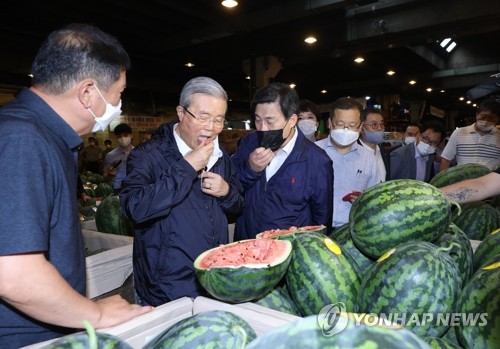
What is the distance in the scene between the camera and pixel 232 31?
956 cm

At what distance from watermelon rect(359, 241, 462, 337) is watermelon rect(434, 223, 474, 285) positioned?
0.23m

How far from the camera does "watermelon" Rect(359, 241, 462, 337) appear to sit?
1.34m

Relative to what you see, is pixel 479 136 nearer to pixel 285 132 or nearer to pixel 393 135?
pixel 285 132

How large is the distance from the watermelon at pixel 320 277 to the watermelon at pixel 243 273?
0.26 feet

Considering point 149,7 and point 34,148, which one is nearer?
point 34,148

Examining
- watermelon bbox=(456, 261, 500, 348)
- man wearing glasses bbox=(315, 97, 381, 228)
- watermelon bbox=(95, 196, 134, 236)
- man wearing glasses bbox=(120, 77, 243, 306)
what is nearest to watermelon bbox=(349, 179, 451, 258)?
watermelon bbox=(456, 261, 500, 348)

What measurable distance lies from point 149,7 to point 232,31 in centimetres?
214

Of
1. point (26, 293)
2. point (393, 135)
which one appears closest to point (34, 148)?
point (26, 293)

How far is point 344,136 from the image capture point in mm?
3738

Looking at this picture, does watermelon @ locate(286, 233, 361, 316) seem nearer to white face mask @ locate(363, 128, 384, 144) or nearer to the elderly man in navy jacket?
the elderly man in navy jacket

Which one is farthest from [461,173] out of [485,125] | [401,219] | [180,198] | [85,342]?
[485,125]

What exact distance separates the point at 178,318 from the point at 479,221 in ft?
6.69

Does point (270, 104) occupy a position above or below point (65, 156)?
above

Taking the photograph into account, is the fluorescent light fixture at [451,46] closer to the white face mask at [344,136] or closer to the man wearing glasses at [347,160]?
the man wearing glasses at [347,160]
